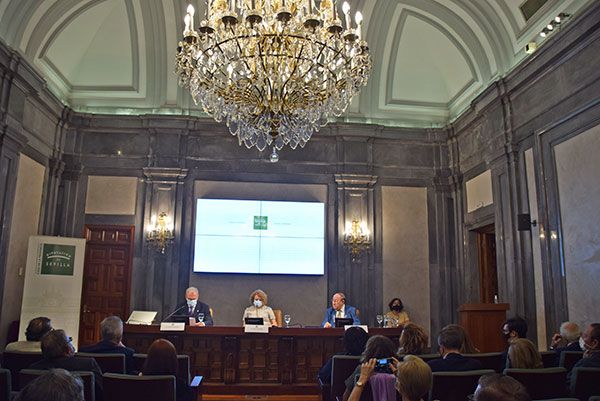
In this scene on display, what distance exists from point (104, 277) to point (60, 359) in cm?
536

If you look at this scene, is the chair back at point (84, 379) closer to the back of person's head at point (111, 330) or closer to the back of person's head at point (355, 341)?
the back of person's head at point (111, 330)

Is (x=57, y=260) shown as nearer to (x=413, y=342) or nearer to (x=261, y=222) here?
(x=261, y=222)

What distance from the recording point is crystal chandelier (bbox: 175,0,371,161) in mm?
4969

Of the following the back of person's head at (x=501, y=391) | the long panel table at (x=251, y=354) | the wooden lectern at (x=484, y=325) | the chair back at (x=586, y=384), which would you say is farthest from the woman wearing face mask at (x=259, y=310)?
the back of person's head at (x=501, y=391)

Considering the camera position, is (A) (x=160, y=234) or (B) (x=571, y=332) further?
(A) (x=160, y=234)

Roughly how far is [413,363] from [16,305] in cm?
662

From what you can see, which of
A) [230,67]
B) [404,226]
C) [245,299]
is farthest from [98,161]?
[404,226]

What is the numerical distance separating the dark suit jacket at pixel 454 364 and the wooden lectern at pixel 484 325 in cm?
301

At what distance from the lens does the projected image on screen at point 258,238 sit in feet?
26.9

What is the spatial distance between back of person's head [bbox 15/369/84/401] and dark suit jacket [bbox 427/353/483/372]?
222 centimetres

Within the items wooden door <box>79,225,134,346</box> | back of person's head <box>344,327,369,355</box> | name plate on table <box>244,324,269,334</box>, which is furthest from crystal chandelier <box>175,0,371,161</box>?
wooden door <box>79,225,134,346</box>

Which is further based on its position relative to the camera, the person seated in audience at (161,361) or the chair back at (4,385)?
the person seated in audience at (161,361)

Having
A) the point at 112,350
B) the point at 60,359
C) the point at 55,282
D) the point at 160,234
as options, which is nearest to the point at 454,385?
the point at 60,359

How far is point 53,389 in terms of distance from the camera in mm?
1643
